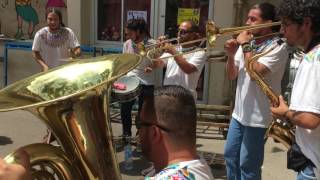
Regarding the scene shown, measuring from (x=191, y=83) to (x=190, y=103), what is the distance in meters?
2.57

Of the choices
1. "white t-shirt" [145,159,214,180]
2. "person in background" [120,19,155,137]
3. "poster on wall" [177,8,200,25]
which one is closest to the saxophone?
"white t-shirt" [145,159,214,180]

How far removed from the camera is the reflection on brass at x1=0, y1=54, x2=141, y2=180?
186 centimetres

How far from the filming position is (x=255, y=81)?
310cm

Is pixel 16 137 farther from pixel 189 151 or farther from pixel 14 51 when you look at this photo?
pixel 189 151

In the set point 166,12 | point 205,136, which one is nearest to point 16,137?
point 205,136

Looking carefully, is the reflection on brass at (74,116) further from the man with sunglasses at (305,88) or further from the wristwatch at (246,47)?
the wristwatch at (246,47)

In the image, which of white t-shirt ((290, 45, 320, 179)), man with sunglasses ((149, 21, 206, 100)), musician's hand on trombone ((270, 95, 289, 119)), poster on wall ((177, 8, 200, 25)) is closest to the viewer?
white t-shirt ((290, 45, 320, 179))

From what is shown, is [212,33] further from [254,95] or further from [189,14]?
[189,14]

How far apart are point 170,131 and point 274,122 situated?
1326mm

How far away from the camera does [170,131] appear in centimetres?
157

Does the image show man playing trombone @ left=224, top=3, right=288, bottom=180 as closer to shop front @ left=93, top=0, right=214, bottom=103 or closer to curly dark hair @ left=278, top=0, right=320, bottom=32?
curly dark hair @ left=278, top=0, right=320, bottom=32

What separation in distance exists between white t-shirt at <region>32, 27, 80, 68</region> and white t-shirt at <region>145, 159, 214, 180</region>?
399 cm

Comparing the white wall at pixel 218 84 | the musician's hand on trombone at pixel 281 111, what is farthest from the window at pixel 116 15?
the musician's hand on trombone at pixel 281 111

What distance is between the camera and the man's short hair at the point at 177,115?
1569 mm
